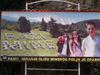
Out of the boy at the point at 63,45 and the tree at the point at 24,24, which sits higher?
the tree at the point at 24,24

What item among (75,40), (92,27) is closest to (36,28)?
(75,40)

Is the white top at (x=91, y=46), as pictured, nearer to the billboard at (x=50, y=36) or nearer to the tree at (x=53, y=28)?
the billboard at (x=50, y=36)

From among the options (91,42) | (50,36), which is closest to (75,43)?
(91,42)

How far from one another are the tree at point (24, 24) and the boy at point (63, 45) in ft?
4.84

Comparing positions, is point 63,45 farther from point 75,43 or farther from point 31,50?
point 31,50

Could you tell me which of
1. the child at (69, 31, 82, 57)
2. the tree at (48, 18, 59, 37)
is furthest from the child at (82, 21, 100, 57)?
the tree at (48, 18, 59, 37)

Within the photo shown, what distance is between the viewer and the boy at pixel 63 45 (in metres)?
9.39

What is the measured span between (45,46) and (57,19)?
4.29 feet

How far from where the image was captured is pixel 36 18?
31.0 feet

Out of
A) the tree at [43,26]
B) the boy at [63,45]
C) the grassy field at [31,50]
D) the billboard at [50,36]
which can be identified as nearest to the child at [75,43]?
the billboard at [50,36]

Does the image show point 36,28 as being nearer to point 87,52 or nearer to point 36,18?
point 36,18

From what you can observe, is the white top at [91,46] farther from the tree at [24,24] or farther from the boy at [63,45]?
the tree at [24,24]

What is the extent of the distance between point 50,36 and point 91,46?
1.87 m

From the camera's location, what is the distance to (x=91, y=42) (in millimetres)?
9461
